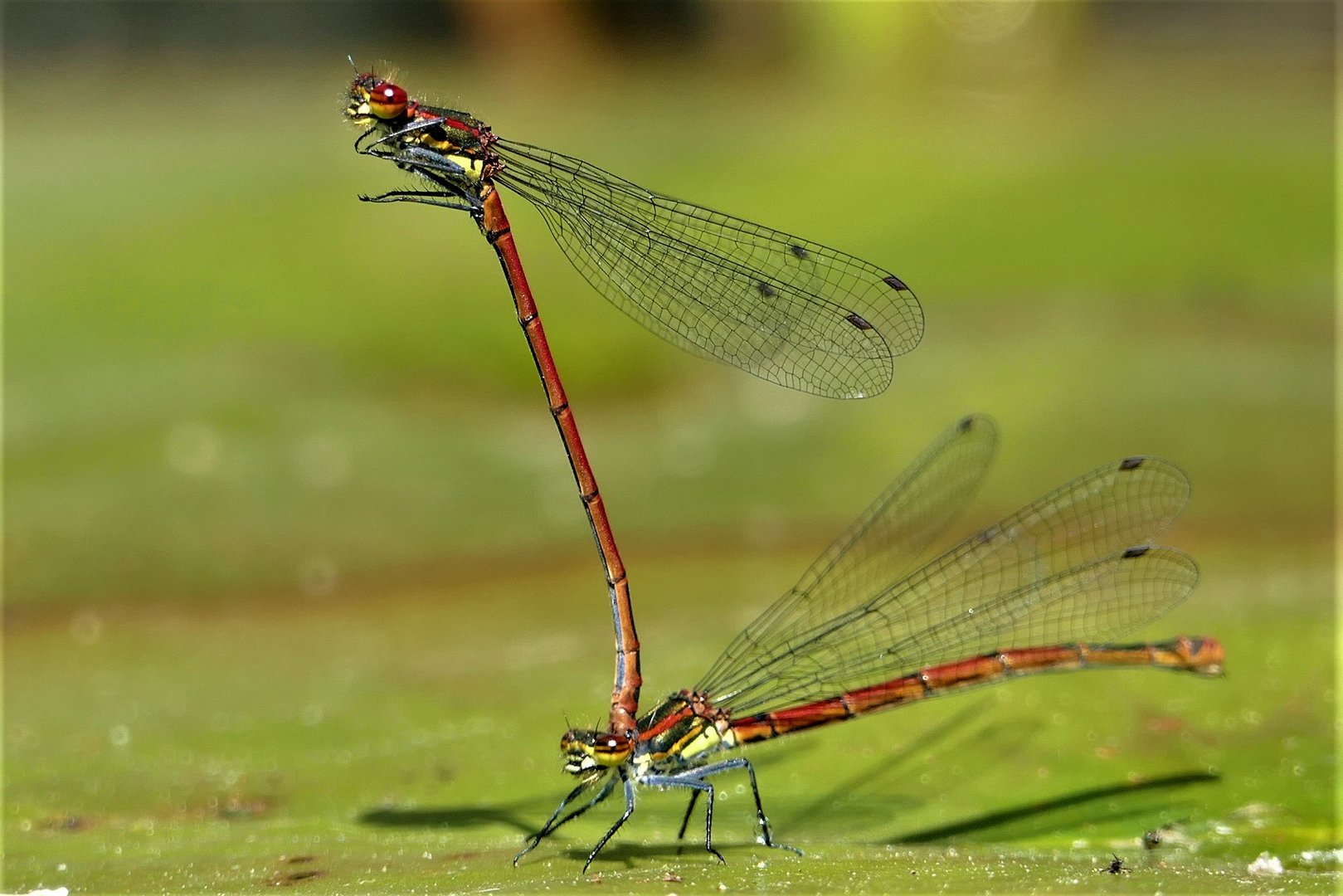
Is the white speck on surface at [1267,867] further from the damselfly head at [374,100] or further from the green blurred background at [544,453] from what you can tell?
the damselfly head at [374,100]

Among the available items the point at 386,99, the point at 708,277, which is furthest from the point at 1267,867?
the point at 386,99

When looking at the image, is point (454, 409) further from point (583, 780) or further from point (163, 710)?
point (583, 780)

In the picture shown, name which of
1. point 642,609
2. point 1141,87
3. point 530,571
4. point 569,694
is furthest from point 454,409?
point 1141,87

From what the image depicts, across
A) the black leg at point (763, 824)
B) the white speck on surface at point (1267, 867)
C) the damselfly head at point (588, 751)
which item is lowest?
the white speck on surface at point (1267, 867)

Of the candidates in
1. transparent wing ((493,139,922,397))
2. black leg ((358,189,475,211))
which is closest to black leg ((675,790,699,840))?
transparent wing ((493,139,922,397))

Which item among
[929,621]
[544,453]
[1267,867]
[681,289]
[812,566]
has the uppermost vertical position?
[544,453]

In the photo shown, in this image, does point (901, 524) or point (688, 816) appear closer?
point (688, 816)

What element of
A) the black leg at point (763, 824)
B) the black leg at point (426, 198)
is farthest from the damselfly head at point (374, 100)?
the black leg at point (763, 824)

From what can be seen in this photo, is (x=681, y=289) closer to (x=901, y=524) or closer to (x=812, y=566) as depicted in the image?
(x=812, y=566)
